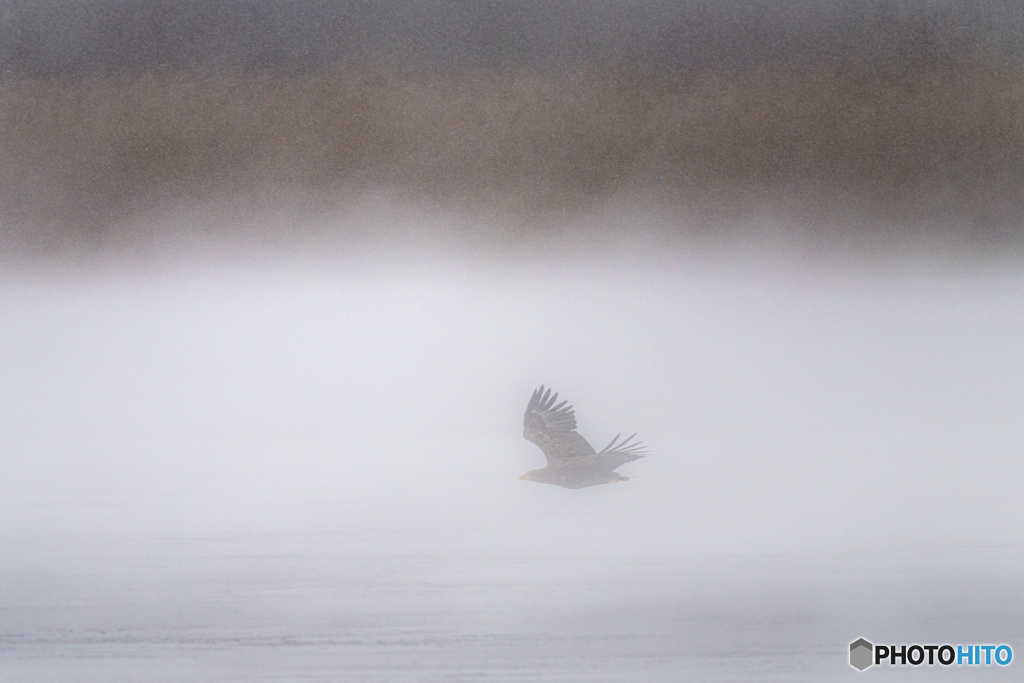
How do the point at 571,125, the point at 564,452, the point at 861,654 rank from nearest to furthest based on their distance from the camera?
the point at 861,654
the point at 564,452
the point at 571,125

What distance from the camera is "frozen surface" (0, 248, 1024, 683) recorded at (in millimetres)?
1907

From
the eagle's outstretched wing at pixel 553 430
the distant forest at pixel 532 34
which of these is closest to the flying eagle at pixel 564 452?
the eagle's outstretched wing at pixel 553 430

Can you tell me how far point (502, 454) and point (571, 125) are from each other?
3.03 feet

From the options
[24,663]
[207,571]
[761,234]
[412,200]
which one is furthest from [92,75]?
[761,234]

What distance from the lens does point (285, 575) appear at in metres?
1.94

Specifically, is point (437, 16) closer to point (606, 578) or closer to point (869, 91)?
point (869, 91)

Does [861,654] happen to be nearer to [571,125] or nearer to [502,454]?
[502,454]

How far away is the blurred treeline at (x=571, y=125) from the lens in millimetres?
2123

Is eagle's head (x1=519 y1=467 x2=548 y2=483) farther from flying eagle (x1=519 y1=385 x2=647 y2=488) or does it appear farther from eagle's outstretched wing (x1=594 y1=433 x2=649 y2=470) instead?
eagle's outstretched wing (x1=594 y1=433 x2=649 y2=470)

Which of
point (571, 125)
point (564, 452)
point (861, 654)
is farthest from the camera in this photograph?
point (571, 125)

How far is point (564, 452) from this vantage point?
2016 mm

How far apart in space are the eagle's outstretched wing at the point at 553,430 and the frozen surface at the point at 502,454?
0.19ft

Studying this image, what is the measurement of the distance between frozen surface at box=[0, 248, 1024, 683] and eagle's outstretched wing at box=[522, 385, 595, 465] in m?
0.06

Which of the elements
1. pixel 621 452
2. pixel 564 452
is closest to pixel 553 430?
pixel 564 452
